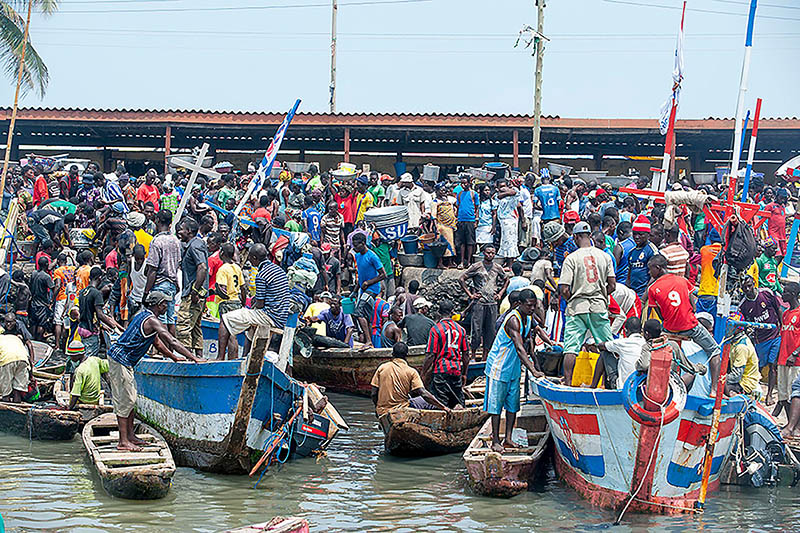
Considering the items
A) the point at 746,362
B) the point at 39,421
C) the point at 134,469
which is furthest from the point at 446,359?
the point at 39,421

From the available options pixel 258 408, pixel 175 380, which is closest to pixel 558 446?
pixel 258 408

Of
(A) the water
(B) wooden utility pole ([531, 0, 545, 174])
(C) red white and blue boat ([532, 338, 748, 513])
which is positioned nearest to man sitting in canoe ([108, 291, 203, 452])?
(A) the water

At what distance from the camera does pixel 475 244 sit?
65.4 ft

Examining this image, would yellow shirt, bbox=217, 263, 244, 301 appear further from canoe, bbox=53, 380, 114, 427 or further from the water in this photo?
the water

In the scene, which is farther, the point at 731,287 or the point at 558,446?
the point at 731,287

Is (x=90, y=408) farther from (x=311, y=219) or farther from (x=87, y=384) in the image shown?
(x=311, y=219)

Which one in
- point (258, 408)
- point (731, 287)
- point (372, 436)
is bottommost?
point (372, 436)

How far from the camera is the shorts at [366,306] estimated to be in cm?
1681

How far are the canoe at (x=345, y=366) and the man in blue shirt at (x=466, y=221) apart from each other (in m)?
4.82

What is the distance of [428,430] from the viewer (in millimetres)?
12016

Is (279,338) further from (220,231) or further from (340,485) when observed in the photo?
(220,231)

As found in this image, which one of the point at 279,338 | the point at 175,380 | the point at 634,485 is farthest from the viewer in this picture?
the point at 279,338

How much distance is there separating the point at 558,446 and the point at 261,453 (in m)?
3.25

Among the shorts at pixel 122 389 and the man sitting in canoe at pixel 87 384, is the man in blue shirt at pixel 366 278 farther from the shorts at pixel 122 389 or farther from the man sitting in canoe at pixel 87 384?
the shorts at pixel 122 389
